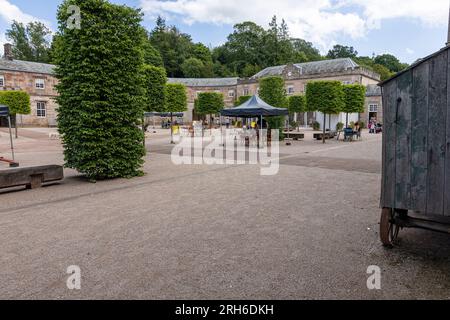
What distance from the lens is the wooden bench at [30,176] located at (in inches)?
278

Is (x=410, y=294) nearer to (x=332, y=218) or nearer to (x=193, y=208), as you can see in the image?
(x=332, y=218)

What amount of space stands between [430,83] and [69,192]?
703 cm

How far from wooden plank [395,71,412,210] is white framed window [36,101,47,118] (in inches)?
1851

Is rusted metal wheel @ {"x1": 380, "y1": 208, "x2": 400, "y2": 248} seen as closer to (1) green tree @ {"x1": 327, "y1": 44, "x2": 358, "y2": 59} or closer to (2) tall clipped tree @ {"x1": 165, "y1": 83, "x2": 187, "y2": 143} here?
(2) tall clipped tree @ {"x1": 165, "y1": 83, "x2": 187, "y2": 143}

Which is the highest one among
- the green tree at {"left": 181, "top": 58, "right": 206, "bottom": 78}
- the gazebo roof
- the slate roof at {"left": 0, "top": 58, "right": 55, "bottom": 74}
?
the green tree at {"left": 181, "top": 58, "right": 206, "bottom": 78}

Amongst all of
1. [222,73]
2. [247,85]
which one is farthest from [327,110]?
[222,73]

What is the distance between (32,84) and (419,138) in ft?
158

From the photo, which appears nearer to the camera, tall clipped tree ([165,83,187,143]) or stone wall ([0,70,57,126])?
tall clipped tree ([165,83,187,143])

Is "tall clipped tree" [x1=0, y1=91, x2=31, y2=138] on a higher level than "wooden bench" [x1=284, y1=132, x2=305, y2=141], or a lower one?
higher

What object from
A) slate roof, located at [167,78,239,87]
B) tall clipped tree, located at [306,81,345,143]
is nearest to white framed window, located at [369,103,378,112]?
slate roof, located at [167,78,239,87]

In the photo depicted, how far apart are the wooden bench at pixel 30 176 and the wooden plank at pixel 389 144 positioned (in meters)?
7.40

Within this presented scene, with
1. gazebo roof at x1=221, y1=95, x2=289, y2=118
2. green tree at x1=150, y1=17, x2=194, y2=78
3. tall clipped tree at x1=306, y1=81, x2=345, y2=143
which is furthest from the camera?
green tree at x1=150, y1=17, x2=194, y2=78

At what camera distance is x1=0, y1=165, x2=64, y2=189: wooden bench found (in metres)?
7.07
